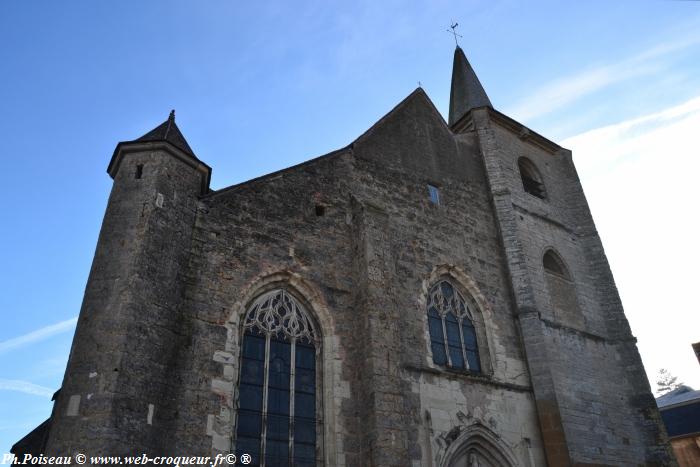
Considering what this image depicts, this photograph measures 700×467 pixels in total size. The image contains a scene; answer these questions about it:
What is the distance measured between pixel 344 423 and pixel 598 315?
7.30m

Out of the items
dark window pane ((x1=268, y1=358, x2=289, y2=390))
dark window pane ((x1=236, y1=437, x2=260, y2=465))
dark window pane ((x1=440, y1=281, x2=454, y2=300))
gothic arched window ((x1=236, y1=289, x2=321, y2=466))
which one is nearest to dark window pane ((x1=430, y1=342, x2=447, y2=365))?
dark window pane ((x1=440, y1=281, x2=454, y2=300))

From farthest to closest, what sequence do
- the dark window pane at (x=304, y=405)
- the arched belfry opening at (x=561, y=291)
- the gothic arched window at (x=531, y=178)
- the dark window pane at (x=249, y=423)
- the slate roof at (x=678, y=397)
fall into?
1. the slate roof at (x=678, y=397)
2. the gothic arched window at (x=531, y=178)
3. the arched belfry opening at (x=561, y=291)
4. the dark window pane at (x=304, y=405)
5. the dark window pane at (x=249, y=423)

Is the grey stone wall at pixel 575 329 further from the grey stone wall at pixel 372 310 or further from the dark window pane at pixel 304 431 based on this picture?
the dark window pane at pixel 304 431

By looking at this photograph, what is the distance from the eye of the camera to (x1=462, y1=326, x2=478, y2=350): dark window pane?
10500 millimetres

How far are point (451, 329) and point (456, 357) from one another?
21.1 inches

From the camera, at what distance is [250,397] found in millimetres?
7820

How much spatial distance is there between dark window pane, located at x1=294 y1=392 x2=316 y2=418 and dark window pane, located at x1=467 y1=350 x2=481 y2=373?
3317mm

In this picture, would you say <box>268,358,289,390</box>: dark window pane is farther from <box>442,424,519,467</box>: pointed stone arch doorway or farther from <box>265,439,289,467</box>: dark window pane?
<box>442,424,519,467</box>: pointed stone arch doorway

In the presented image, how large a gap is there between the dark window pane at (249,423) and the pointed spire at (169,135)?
416 cm

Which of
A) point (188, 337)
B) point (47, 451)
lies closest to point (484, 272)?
point (188, 337)

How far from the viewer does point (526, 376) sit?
34.7 ft

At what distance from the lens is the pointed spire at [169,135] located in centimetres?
894

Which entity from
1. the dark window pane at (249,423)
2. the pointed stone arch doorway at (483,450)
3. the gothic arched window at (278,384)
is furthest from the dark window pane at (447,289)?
the dark window pane at (249,423)

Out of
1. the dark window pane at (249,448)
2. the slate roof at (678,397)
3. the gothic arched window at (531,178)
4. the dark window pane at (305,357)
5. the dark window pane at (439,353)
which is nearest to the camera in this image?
the dark window pane at (249,448)
